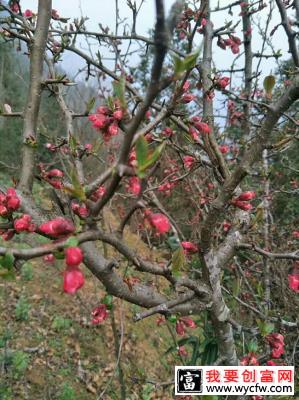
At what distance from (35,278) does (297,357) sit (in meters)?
4.27

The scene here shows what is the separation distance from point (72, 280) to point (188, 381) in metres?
1.35

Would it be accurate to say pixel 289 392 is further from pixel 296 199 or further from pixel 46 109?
pixel 46 109

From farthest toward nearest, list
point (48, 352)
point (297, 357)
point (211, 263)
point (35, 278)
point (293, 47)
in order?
point (35, 278) < point (48, 352) < point (297, 357) < point (293, 47) < point (211, 263)

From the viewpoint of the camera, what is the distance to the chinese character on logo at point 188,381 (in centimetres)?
187

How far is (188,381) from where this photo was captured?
1903 millimetres

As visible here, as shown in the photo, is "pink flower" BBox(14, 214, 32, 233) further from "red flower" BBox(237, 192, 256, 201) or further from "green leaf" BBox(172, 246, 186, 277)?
"red flower" BBox(237, 192, 256, 201)

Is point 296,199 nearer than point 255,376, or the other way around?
point 255,376

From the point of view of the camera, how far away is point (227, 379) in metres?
1.74

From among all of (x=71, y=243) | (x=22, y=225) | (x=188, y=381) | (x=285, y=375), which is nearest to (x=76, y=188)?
(x=71, y=243)

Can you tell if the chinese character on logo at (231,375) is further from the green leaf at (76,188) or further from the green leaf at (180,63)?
the green leaf at (180,63)

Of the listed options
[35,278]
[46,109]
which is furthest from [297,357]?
[46,109]

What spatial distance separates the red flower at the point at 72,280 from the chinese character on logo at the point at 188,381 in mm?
1306

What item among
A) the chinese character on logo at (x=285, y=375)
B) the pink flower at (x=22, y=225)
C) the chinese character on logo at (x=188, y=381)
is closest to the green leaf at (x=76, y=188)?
the pink flower at (x=22, y=225)

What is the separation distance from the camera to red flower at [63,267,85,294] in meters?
0.81
